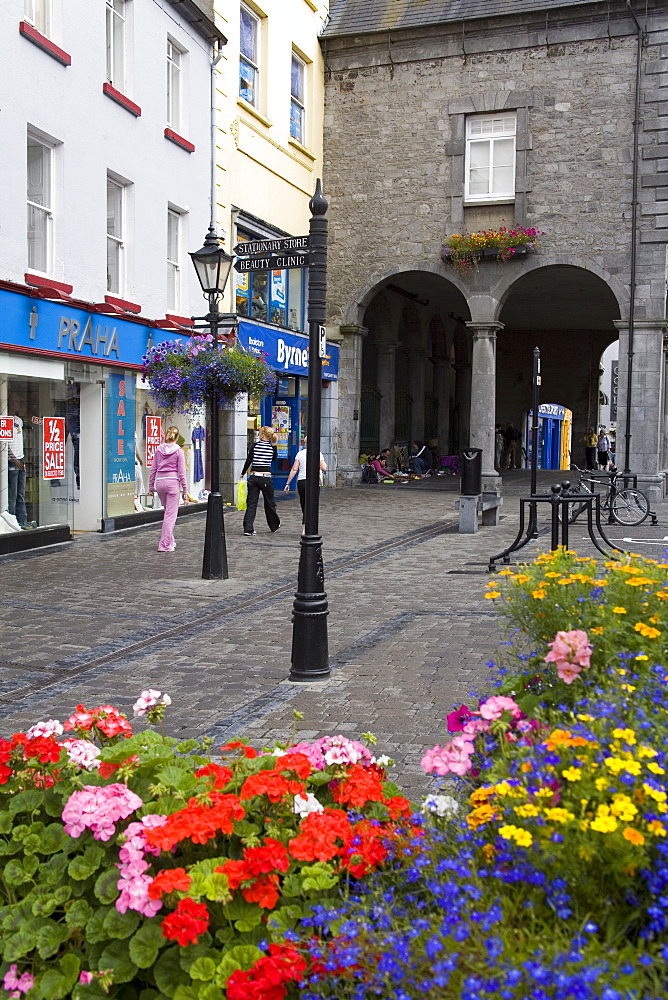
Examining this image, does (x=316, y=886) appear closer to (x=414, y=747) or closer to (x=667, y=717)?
(x=667, y=717)

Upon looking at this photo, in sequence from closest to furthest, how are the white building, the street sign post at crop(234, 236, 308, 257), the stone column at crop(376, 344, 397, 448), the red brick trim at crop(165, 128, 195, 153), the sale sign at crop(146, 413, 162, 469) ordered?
the street sign post at crop(234, 236, 308, 257)
the white building
the sale sign at crop(146, 413, 162, 469)
the red brick trim at crop(165, 128, 195, 153)
the stone column at crop(376, 344, 397, 448)

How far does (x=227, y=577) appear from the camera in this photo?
1112 cm

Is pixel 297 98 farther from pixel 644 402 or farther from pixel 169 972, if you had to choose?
pixel 169 972

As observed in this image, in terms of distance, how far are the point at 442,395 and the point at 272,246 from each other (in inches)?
1053

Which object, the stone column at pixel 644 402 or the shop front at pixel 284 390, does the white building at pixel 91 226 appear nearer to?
the shop front at pixel 284 390

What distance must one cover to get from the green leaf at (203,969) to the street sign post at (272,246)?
5.64m

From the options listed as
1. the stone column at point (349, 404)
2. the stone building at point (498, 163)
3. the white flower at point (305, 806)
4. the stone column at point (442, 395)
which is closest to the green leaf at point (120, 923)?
the white flower at point (305, 806)

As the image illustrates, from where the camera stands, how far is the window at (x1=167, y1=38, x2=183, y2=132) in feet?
57.0

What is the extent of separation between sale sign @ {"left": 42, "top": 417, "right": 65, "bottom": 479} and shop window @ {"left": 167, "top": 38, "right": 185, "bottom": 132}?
20.8 feet

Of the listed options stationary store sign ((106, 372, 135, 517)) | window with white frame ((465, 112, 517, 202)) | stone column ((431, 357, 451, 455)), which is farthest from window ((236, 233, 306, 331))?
stone column ((431, 357, 451, 455))

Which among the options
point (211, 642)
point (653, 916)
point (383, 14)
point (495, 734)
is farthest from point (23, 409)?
point (383, 14)

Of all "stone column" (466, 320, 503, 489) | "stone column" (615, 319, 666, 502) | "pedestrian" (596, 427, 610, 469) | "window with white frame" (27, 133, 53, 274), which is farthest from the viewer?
"pedestrian" (596, 427, 610, 469)

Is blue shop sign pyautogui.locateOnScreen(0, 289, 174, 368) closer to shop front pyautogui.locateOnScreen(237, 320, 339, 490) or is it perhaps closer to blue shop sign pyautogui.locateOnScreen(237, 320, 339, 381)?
blue shop sign pyautogui.locateOnScreen(237, 320, 339, 381)

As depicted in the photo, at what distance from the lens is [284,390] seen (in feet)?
74.6
